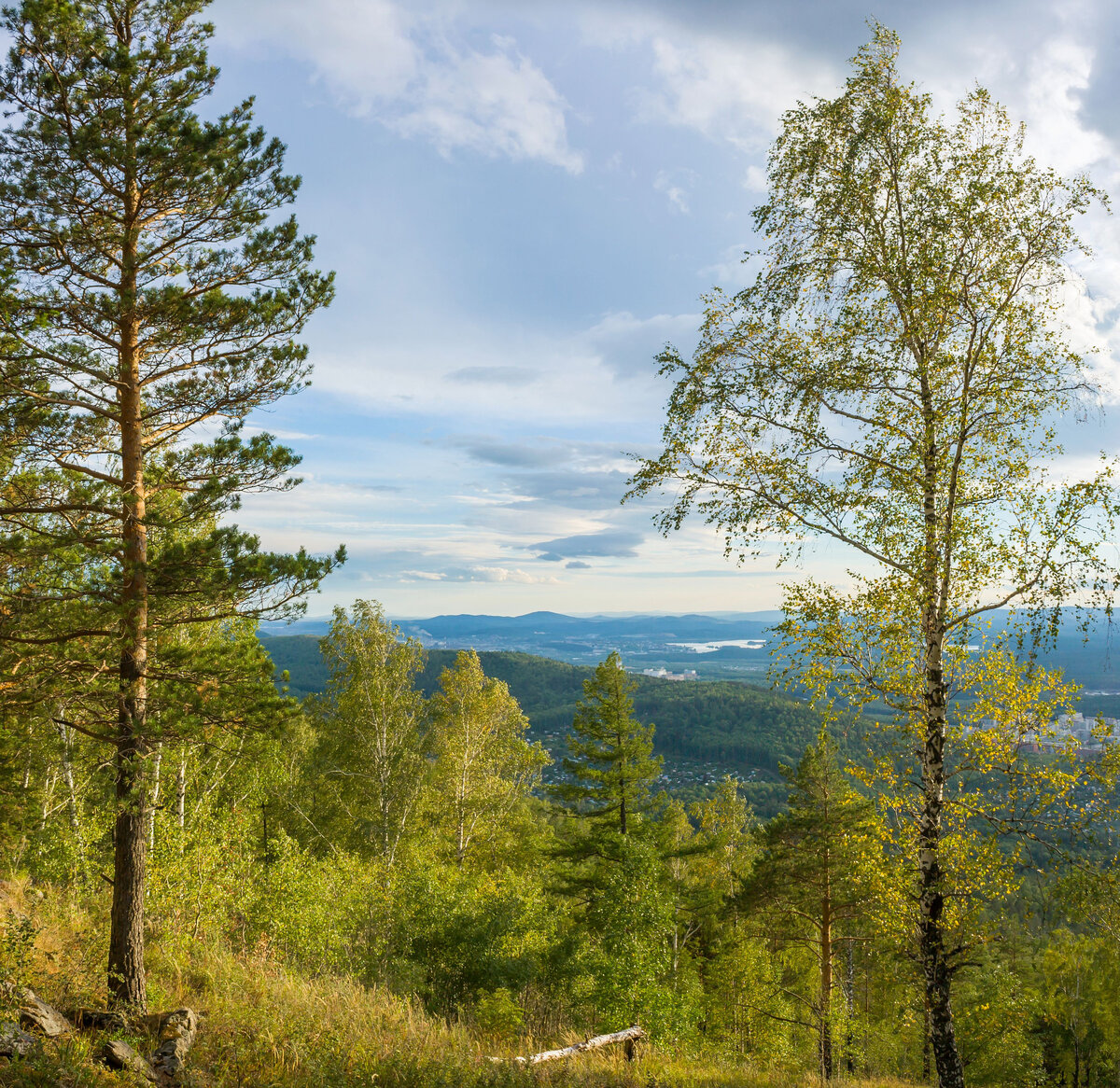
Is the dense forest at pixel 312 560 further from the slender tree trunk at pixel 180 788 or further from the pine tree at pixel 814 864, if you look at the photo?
the pine tree at pixel 814 864

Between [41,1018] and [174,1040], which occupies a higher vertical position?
[41,1018]

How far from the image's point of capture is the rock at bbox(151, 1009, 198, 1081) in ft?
18.5

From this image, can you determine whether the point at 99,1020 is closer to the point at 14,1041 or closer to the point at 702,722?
the point at 14,1041

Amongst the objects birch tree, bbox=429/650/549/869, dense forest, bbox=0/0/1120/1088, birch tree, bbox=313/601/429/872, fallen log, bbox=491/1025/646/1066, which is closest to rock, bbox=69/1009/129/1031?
dense forest, bbox=0/0/1120/1088

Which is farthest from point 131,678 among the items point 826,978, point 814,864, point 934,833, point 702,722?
point 702,722

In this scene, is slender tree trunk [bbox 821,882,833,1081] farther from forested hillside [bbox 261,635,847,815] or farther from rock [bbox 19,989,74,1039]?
forested hillside [bbox 261,635,847,815]

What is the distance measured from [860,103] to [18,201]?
920cm

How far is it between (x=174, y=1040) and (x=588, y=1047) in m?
4.86

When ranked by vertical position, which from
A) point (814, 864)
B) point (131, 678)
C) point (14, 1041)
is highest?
point (131, 678)

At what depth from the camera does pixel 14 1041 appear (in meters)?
5.01

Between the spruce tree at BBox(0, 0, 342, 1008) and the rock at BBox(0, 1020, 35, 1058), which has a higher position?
the spruce tree at BBox(0, 0, 342, 1008)

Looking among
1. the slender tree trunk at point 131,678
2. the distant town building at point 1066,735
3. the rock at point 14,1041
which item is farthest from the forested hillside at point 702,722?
the rock at point 14,1041

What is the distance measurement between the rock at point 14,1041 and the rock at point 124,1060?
58 cm

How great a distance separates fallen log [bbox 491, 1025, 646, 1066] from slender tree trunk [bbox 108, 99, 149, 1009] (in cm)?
402
